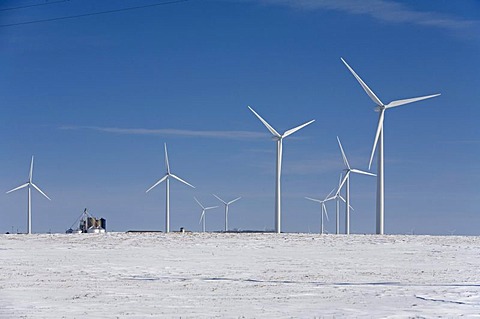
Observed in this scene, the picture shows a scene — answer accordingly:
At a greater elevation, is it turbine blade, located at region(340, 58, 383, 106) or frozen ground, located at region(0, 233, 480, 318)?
turbine blade, located at region(340, 58, 383, 106)

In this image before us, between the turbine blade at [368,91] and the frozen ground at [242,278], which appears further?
the turbine blade at [368,91]

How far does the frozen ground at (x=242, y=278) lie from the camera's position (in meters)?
20.2

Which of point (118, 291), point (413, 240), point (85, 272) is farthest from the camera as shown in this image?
point (413, 240)

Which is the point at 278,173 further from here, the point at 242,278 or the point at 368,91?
the point at 242,278

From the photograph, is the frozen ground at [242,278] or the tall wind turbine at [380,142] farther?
the tall wind turbine at [380,142]

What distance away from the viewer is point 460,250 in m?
43.8

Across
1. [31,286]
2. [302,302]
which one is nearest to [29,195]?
[31,286]

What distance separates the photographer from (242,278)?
28.9 m

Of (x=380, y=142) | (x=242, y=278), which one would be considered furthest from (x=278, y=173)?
(x=242, y=278)

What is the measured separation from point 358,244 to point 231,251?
8630 millimetres

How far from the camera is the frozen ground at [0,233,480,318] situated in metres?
20.2

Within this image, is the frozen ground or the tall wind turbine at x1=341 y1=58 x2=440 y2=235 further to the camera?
the tall wind turbine at x1=341 y1=58 x2=440 y2=235

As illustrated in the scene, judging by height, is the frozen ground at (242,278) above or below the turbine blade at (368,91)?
below

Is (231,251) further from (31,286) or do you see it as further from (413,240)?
(31,286)
